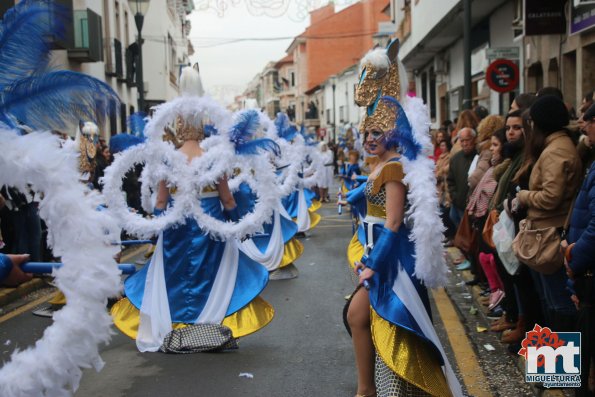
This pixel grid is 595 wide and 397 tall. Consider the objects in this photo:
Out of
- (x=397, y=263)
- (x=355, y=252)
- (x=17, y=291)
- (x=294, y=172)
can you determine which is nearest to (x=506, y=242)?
(x=355, y=252)

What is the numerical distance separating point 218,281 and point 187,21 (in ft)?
162

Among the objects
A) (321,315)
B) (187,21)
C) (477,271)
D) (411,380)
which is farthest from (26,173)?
(187,21)

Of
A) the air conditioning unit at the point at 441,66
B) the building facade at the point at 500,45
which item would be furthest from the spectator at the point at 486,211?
the air conditioning unit at the point at 441,66

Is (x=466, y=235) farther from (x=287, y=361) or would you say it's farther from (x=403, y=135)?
(x=403, y=135)

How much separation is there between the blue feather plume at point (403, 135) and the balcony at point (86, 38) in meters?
17.6

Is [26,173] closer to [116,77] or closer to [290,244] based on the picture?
[290,244]

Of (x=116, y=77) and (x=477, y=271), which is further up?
(x=116, y=77)

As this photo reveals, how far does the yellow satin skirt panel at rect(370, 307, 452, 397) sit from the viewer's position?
3859 millimetres

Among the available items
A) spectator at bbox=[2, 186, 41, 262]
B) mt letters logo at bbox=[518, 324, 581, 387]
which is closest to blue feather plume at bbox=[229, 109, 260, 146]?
mt letters logo at bbox=[518, 324, 581, 387]

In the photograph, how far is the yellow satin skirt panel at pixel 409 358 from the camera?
3859 millimetres

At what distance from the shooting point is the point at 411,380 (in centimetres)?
384

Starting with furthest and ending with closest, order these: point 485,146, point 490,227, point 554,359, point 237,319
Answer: point 485,146 < point 490,227 < point 237,319 < point 554,359

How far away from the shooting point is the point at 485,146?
24.7 ft

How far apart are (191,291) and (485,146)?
348 cm
